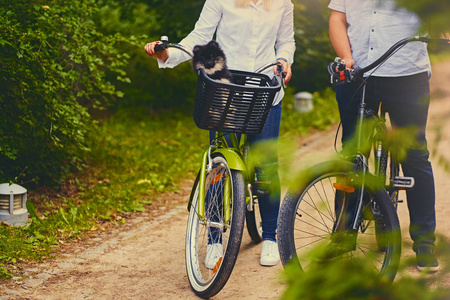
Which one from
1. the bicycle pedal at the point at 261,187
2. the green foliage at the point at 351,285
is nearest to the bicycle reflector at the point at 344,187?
the bicycle pedal at the point at 261,187

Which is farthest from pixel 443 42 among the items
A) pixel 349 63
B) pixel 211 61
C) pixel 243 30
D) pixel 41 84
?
pixel 41 84

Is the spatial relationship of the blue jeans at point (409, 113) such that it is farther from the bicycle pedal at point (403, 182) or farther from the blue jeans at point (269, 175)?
the blue jeans at point (269, 175)

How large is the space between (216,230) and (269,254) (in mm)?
454

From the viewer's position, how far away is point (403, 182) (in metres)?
3.40

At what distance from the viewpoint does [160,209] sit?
546 centimetres

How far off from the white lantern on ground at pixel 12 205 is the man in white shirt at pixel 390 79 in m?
2.59

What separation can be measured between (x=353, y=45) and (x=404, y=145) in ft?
6.61

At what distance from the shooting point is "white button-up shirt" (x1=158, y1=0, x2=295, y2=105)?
3520 millimetres

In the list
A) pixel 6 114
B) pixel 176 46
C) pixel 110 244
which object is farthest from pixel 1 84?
pixel 176 46

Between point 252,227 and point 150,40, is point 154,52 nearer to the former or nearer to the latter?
point 252,227

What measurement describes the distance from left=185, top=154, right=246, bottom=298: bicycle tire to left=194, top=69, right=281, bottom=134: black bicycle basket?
0.29 meters

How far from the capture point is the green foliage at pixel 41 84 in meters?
4.52

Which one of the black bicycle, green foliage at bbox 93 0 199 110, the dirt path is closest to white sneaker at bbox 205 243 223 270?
the dirt path

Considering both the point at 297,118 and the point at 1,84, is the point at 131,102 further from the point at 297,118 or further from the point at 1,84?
the point at 1,84
